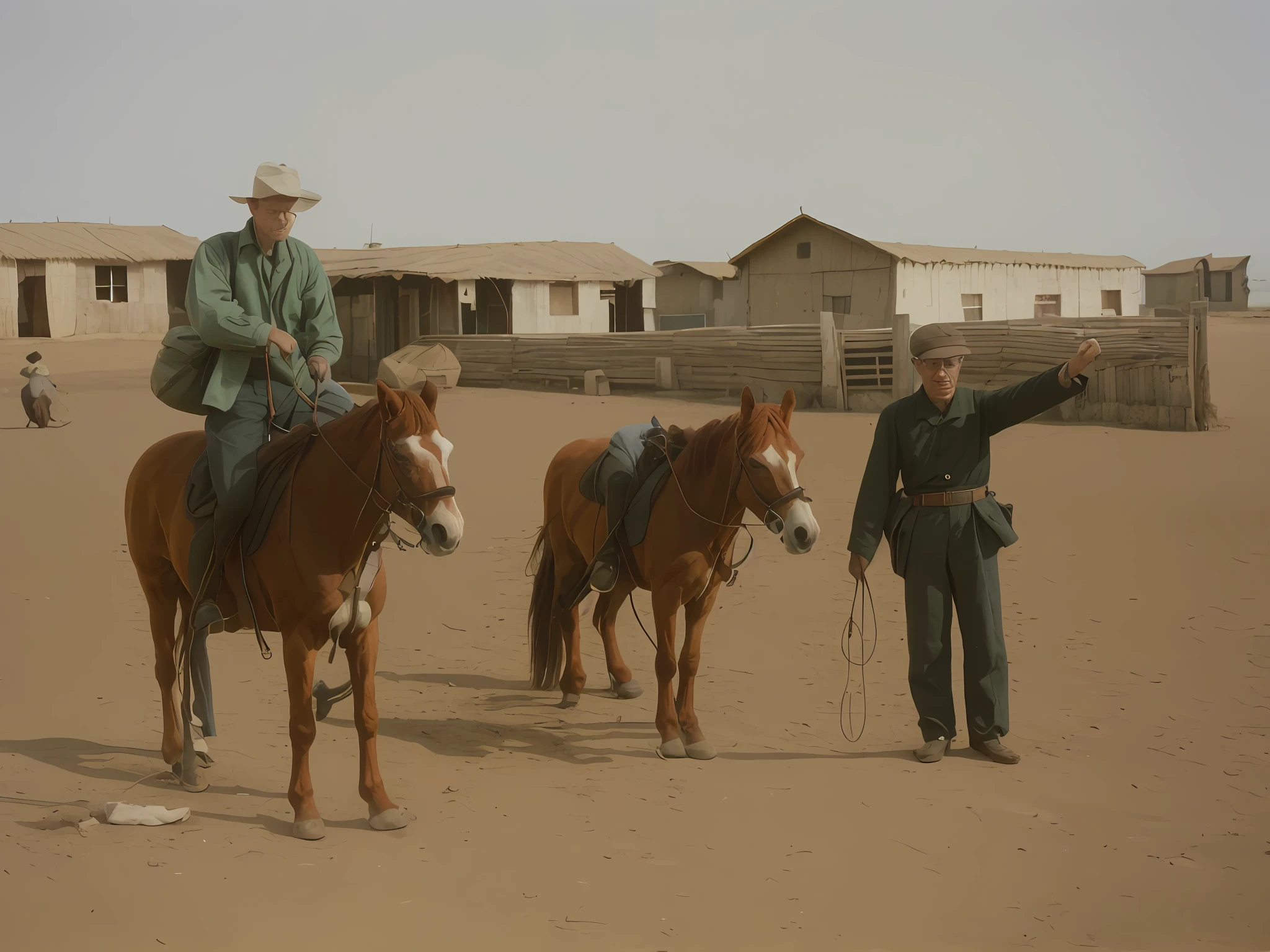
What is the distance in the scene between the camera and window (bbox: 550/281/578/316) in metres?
30.2

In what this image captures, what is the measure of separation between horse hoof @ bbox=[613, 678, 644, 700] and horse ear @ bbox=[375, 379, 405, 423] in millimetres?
3248

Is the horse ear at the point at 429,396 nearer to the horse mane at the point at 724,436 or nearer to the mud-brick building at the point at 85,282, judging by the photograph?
the horse mane at the point at 724,436

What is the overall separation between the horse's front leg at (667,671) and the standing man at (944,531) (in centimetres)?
99

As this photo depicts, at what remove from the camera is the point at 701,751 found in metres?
6.20

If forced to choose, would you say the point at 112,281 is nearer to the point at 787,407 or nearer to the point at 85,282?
the point at 85,282

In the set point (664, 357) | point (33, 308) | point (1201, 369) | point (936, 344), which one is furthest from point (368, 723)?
point (33, 308)

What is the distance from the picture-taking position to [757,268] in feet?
106

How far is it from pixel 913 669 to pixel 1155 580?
4.47m

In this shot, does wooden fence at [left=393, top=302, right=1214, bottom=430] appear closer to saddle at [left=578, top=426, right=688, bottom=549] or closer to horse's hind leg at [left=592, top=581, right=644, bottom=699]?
horse's hind leg at [left=592, top=581, right=644, bottom=699]

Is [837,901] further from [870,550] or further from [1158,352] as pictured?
[1158,352]

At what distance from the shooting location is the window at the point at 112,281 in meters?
33.2

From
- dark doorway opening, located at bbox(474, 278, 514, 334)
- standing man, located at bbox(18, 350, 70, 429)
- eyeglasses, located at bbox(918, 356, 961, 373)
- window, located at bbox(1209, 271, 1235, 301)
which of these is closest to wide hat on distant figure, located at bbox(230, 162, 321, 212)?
eyeglasses, located at bbox(918, 356, 961, 373)

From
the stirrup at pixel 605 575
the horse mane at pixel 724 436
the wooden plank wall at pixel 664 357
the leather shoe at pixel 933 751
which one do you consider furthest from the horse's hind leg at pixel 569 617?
the wooden plank wall at pixel 664 357

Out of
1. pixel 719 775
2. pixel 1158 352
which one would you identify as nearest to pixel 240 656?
pixel 719 775
